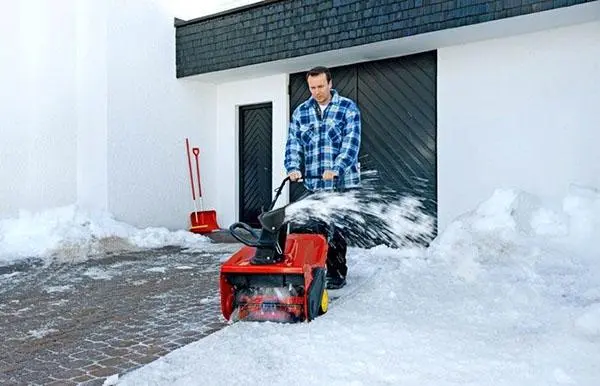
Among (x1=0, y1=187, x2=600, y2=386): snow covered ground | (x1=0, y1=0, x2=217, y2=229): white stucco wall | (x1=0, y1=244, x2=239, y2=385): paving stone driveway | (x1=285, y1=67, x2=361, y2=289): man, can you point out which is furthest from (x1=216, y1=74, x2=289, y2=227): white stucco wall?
(x1=285, y1=67, x2=361, y2=289): man

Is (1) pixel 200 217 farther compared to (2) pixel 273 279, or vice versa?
(1) pixel 200 217

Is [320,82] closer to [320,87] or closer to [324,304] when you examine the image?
[320,87]

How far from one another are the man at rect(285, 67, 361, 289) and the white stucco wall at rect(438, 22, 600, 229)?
274cm

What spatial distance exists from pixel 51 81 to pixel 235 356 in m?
6.17

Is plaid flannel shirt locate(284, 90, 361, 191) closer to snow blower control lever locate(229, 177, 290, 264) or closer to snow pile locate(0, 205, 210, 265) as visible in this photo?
snow blower control lever locate(229, 177, 290, 264)

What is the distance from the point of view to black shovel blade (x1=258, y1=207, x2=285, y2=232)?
3.05 m

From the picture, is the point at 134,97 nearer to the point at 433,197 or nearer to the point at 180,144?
the point at 180,144

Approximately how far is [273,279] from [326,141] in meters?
1.24

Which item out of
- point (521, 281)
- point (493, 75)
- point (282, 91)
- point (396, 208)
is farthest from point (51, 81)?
point (521, 281)

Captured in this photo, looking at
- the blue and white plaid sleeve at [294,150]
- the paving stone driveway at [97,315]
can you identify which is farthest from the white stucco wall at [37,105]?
the blue and white plaid sleeve at [294,150]

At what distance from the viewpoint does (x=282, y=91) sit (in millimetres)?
8109

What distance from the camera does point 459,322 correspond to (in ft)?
10.6

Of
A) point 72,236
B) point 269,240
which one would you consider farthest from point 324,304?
point 72,236

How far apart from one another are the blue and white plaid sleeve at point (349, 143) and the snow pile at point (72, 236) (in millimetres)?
3846
